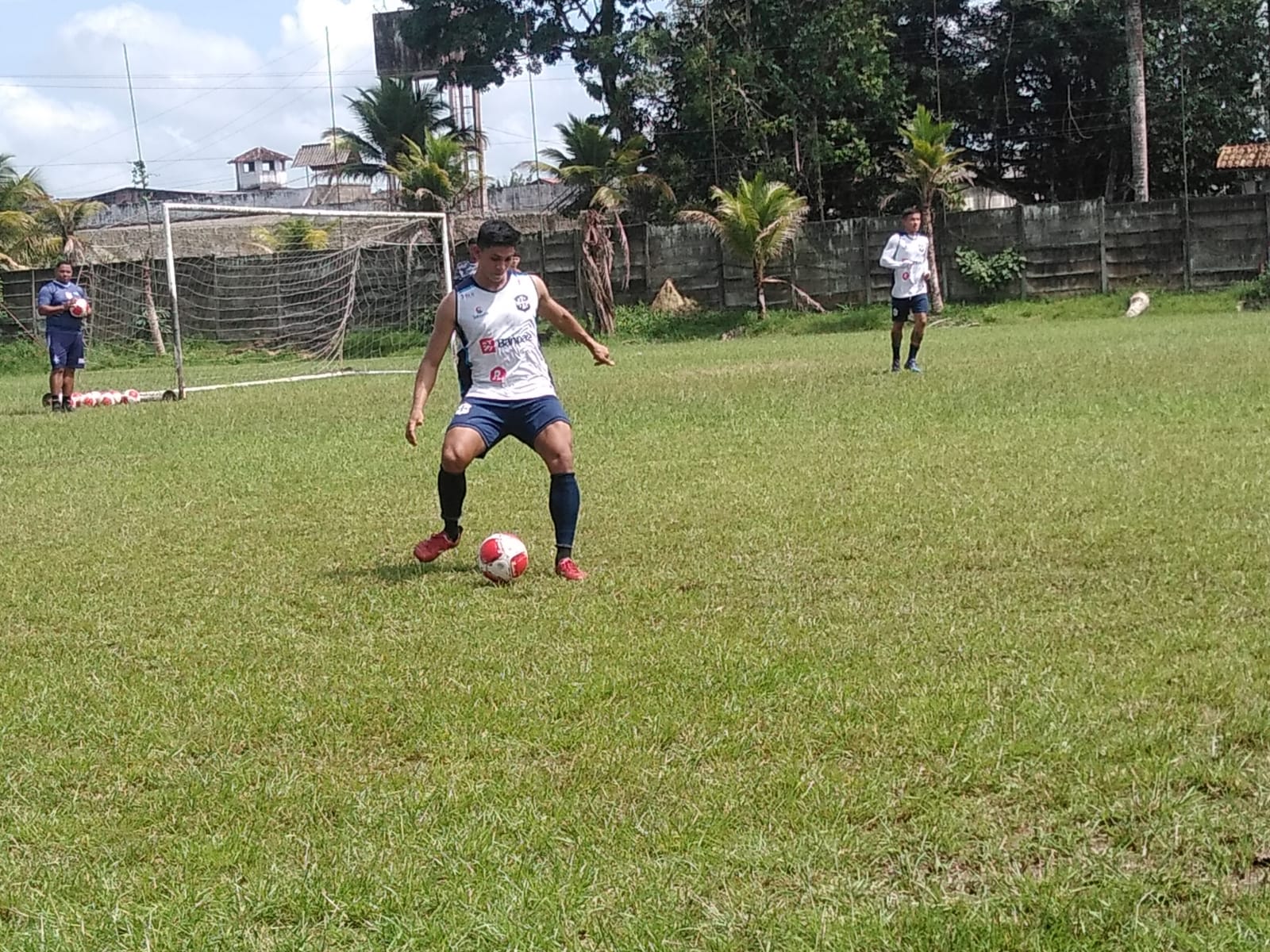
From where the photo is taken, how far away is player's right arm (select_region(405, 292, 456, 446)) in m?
6.65

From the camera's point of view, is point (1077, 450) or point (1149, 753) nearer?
point (1149, 753)

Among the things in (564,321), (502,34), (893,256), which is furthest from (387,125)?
(564,321)

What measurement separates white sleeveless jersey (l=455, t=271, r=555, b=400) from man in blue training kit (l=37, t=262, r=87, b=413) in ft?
38.9

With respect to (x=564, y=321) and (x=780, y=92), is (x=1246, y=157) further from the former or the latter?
(x=564, y=321)

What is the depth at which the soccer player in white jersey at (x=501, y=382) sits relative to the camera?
6547 mm

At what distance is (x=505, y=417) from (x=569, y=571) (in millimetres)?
857

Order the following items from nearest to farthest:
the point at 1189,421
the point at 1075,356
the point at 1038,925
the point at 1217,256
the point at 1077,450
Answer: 1. the point at 1038,925
2. the point at 1077,450
3. the point at 1189,421
4. the point at 1075,356
5. the point at 1217,256

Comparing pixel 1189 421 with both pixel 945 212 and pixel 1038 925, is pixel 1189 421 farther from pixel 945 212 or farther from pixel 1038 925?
pixel 945 212

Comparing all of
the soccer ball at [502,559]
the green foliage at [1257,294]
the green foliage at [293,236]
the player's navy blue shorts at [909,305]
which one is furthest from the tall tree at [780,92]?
the soccer ball at [502,559]

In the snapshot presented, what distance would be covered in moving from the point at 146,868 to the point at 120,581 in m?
3.76

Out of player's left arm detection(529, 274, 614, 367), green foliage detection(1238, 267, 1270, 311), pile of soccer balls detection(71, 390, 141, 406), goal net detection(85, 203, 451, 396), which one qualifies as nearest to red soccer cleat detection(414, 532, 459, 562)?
player's left arm detection(529, 274, 614, 367)

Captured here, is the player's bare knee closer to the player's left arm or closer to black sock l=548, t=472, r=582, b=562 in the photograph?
black sock l=548, t=472, r=582, b=562

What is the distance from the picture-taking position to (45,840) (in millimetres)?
3547

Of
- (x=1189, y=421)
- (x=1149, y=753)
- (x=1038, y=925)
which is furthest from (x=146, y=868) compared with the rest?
(x=1189, y=421)
